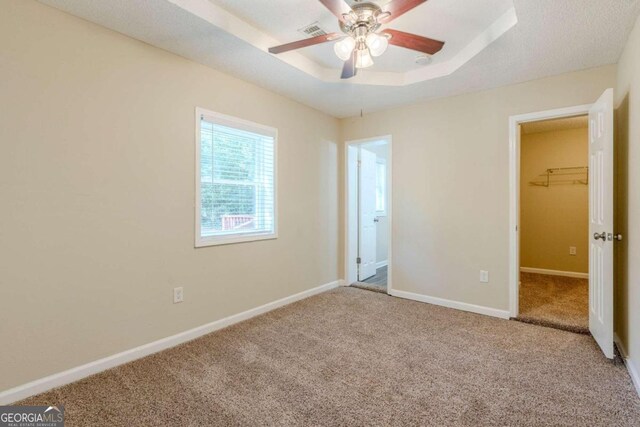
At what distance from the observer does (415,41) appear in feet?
6.19

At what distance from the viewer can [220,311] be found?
3000mm

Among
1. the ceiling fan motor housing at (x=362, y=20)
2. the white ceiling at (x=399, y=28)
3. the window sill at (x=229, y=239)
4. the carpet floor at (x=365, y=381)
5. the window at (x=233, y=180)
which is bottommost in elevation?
the carpet floor at (x=365, y=381)

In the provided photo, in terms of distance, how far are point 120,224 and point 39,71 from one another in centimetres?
105

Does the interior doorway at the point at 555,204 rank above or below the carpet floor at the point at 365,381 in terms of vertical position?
above

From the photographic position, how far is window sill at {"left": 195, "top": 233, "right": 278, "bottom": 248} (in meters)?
2.84

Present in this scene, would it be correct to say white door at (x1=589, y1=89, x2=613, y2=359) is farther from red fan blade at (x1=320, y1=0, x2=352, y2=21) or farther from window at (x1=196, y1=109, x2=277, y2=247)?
window at (x1=196, y1=109, x2=277, y2=247)

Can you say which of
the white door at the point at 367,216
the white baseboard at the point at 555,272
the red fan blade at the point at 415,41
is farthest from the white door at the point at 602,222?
the white baseboard at the point at 555,272

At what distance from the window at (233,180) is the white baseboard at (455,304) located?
5.76ft

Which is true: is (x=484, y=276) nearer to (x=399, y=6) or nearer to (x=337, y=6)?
(x=399, y=6)

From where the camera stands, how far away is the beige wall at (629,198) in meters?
2.03

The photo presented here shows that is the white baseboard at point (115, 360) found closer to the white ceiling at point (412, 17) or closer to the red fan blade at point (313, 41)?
the red fan blade at point (313, 41)

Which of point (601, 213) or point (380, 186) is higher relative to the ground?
point (380, 186)

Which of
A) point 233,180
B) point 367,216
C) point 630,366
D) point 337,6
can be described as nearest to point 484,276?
point 630,366

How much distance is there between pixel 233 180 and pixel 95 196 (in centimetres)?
119
